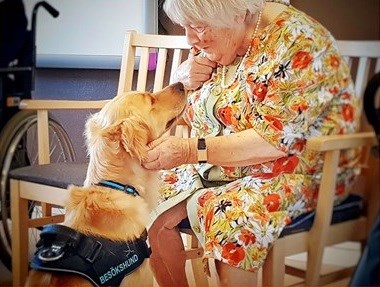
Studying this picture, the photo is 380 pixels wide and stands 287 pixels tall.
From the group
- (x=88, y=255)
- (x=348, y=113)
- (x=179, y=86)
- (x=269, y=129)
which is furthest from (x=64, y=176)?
(x=348, y=113)

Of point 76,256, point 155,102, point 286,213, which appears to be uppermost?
point 155,102

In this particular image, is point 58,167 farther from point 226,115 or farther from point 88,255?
point 226,115

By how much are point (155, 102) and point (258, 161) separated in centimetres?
18

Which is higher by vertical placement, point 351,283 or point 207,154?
point 207,154

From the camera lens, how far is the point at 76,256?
97 centimetres

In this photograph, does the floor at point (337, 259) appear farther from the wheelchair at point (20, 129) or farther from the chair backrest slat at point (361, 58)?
the wheelchair at point (20, 129)

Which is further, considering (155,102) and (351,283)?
(155,102)

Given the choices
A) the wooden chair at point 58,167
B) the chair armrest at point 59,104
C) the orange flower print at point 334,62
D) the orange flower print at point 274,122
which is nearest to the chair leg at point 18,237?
the wooden chair at point 58,167

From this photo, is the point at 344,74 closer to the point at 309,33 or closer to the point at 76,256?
the point at 309,33

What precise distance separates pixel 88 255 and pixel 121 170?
138mm

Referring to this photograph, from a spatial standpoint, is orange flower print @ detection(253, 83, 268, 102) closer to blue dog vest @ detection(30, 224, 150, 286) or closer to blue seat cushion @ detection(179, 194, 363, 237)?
blue seat cushion @ detection(179, 194, 363, 237)

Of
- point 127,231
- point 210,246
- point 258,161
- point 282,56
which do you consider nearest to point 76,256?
point 127,231

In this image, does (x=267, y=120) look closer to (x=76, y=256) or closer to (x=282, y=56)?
(x=282, y=56)

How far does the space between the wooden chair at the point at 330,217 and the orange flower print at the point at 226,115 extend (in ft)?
0.42
